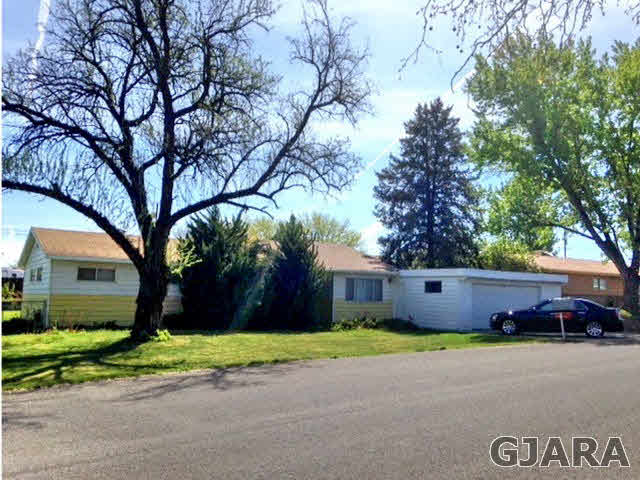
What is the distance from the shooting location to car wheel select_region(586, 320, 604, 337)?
20844 mm

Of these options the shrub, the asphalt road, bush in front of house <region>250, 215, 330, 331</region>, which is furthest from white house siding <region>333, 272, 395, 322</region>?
the asphalt road

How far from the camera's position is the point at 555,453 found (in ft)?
18.3

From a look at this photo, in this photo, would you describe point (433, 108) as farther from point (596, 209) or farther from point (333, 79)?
point (333, 79)

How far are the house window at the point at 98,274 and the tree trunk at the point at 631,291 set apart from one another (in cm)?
2652

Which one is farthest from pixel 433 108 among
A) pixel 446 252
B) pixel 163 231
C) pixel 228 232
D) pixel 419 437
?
pixel 419 437

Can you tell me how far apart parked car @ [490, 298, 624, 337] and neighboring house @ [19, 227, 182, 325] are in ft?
44.7

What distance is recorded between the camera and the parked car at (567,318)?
20844 mm

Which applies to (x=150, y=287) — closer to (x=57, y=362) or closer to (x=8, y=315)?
(x=57, y=362)

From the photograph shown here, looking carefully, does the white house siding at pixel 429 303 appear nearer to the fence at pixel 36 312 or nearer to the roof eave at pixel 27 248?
the fence at pixel 36 312

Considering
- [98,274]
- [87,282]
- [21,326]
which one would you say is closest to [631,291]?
[98,274]

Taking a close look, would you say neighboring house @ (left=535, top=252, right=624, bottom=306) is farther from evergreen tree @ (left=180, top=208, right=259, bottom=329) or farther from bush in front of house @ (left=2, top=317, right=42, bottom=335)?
bush in front of house @ (left=2, top=317, right=42, bottom=335)

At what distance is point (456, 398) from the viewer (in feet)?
27.4

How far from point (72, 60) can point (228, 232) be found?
9.78 m

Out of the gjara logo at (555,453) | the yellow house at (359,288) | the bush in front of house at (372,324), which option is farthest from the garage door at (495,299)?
the gjara logo at (555,453)
